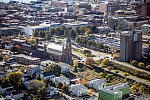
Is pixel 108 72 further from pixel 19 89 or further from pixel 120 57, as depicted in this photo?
pixel 19 89

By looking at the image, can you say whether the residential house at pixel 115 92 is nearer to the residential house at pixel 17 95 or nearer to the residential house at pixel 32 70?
the residential house at pixel 17 95

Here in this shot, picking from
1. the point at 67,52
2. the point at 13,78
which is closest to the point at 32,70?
the point at 13,78

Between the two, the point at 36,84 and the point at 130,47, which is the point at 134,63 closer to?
the point at 130,47

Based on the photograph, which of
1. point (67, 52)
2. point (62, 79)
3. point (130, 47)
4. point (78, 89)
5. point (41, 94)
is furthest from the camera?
point (130, 47)

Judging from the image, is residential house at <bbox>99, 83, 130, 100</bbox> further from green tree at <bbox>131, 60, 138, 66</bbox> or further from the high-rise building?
the high-rise building

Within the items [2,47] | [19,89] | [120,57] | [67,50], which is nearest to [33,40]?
[2,47]

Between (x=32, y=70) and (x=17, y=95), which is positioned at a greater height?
(x=32, y=70)
